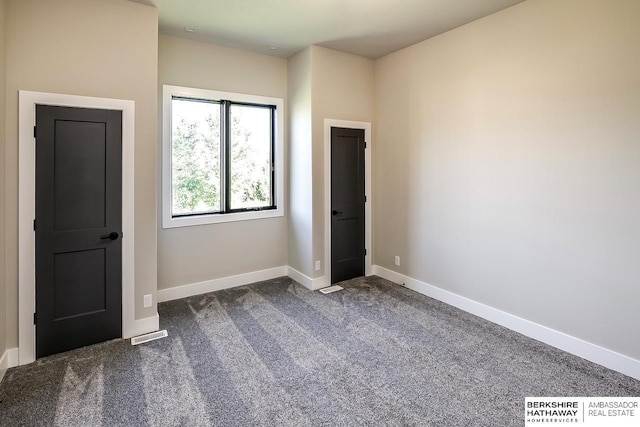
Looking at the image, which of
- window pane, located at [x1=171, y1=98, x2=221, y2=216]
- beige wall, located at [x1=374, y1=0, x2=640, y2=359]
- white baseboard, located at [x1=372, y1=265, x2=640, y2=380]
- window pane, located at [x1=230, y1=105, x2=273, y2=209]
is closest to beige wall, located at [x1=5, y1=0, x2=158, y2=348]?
window pane, located at [x1=171, y1=98, x2=221, y2=216]

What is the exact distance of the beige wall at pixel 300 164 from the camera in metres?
4.33

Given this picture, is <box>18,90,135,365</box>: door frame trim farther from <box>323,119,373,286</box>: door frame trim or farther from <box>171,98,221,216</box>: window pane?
<box>323,119,373,286</box>: door frame trim

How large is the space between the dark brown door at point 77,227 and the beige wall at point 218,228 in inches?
36.0

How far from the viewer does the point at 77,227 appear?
2.86 m

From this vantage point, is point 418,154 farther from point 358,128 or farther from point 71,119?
point 71,119

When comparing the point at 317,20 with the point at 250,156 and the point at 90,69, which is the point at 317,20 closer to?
the point at 250,156

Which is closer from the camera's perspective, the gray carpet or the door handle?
the gray carpet

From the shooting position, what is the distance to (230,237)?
4.43m

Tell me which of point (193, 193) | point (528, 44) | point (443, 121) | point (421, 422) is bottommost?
point (421, 422)

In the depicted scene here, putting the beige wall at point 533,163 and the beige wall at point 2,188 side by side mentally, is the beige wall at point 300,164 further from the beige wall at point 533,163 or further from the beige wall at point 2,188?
the beige wall at point 2,188

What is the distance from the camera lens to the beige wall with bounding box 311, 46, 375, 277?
A: 4.29 m

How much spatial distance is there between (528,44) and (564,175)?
1.25 metres

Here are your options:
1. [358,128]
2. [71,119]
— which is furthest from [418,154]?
[71,119]

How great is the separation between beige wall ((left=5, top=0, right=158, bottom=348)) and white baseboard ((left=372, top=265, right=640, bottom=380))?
3189 millimetres
